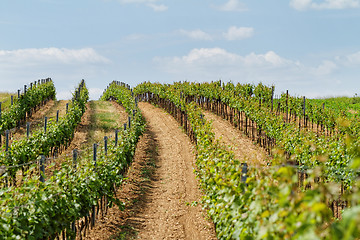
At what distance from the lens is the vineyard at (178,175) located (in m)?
3.88

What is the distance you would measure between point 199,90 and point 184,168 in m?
15.5

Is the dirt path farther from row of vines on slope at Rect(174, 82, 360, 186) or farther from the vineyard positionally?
row of vines on slope at Rect(174, 82, 360, 186)

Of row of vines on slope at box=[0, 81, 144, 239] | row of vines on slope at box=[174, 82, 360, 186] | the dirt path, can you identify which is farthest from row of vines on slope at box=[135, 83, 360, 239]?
the dirt path

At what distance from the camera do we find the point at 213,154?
Result: 9.48m

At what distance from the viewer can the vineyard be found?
3879 mm

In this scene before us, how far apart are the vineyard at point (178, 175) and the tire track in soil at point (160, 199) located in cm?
4

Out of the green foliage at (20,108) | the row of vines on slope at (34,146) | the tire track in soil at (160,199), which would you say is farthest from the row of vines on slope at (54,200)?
the green foliage at (20,108)

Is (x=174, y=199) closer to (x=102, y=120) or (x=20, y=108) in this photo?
(x=102, y=120)

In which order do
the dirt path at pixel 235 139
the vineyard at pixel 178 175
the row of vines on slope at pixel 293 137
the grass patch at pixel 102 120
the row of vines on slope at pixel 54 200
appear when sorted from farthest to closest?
the grass patch at pixel 102 120, the dirt path at pixel 235 139, the row of vines on slope at pixel 293 137, the row of vines on slope at pixel 54 200, the vineyard at pixel 178 175

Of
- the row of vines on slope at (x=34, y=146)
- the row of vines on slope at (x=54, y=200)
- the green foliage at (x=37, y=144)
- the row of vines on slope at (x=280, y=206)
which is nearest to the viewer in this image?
the row of vines on slope at (x=280, y=206)

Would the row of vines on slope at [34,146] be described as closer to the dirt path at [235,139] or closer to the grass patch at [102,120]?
the grass patch at [102,120]

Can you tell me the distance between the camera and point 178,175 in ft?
47.5

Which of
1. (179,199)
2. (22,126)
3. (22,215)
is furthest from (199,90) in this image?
(22,215)

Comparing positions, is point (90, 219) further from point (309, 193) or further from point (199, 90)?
point (199, 90)
